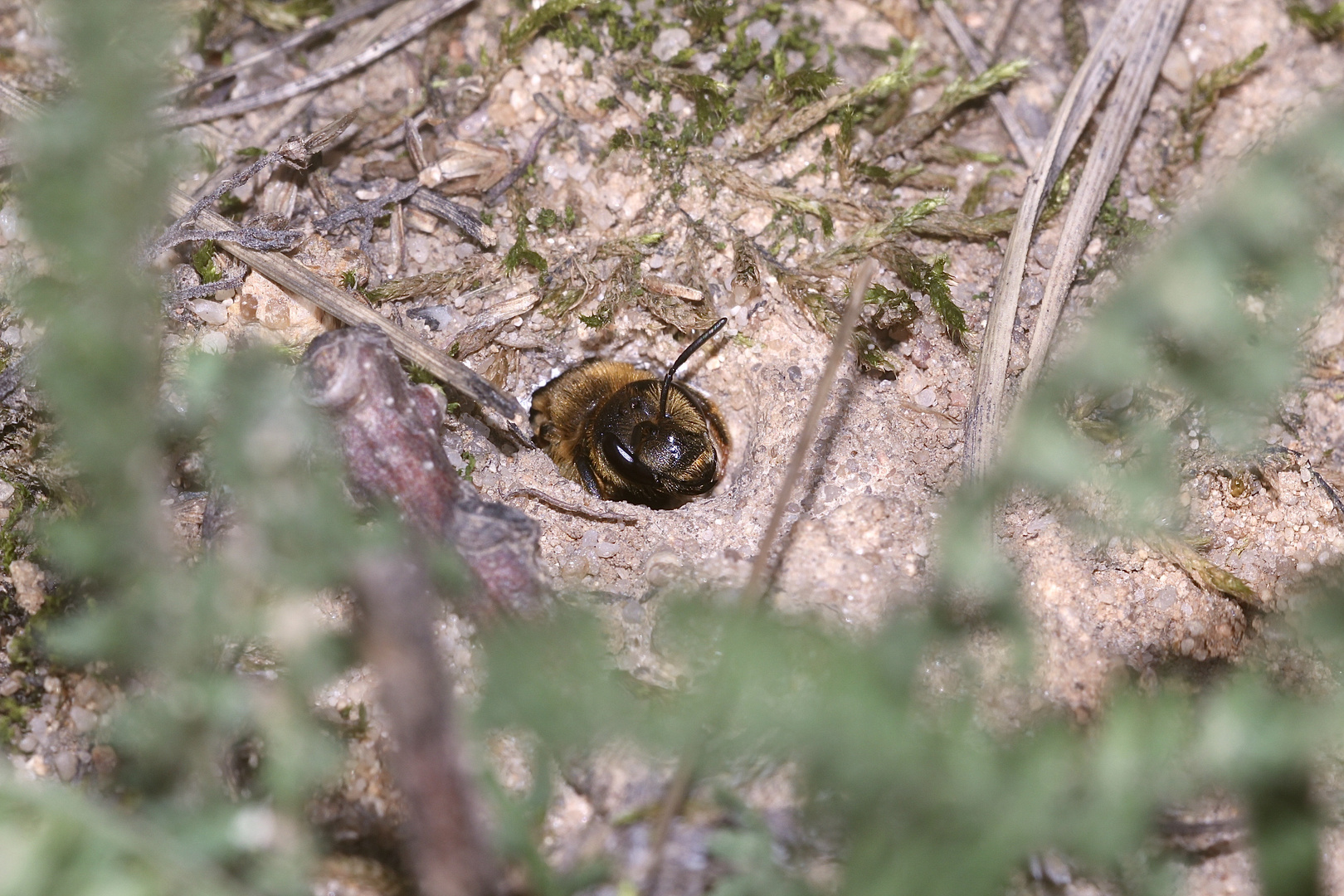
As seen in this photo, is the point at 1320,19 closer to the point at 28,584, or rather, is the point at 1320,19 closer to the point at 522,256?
the point at 522,256

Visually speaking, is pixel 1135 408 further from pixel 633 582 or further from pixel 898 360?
pixel 633 582

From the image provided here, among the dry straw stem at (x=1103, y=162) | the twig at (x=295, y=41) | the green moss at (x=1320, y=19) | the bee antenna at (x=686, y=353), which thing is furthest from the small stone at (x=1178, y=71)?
the twig at (x=295, y=41)

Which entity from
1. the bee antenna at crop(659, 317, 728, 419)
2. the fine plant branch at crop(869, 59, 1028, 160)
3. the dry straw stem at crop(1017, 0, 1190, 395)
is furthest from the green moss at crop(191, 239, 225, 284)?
the dry straw stem at crop(1017, 0, 1190, 395)

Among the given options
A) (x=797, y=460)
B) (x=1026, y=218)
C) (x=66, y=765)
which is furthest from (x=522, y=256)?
(x=66, y=765)

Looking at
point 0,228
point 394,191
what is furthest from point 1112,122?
point 0,228

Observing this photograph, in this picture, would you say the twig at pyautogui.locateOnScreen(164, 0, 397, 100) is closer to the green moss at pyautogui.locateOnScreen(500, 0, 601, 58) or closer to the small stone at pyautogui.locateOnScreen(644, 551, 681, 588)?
the green moss at pyautogui.locateOnScreen(500, 0, 601, 58)
